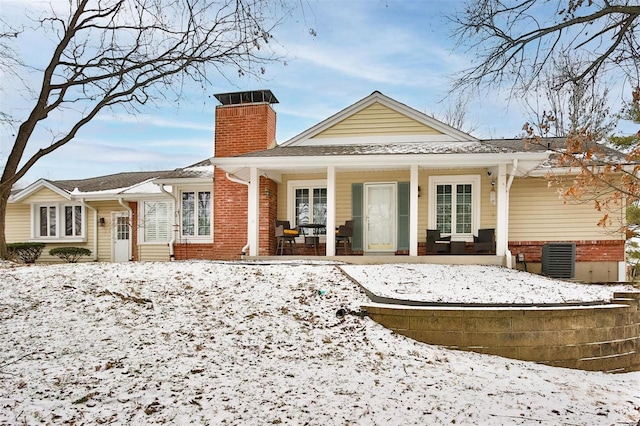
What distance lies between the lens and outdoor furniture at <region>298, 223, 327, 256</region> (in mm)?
11816

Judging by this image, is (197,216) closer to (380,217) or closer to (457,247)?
(380,217)

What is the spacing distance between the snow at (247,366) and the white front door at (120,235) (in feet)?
26.7

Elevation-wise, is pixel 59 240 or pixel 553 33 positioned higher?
pixel 553 33

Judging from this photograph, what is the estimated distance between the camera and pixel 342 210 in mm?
12422

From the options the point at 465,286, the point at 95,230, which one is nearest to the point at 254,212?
the point at 465,286

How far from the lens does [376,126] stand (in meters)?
12.6

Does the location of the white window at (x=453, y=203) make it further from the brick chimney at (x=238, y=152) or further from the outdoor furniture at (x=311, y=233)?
the brick chimney at (x=238, y=152)

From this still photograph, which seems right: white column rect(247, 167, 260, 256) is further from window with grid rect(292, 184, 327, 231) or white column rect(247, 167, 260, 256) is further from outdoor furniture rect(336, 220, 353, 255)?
outdoor furniture rect(336, 220, 353, 255)

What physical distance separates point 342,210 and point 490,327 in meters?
6.72

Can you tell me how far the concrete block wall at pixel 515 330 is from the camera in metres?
6.09

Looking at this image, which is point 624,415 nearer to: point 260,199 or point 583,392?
point 583,392

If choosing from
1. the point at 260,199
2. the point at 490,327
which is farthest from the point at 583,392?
the point at 260,199

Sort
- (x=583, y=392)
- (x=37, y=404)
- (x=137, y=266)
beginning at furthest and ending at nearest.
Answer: (x=137, y=266)
(x=583, y=392)
(x=37, y=404)

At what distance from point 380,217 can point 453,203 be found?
193cm
